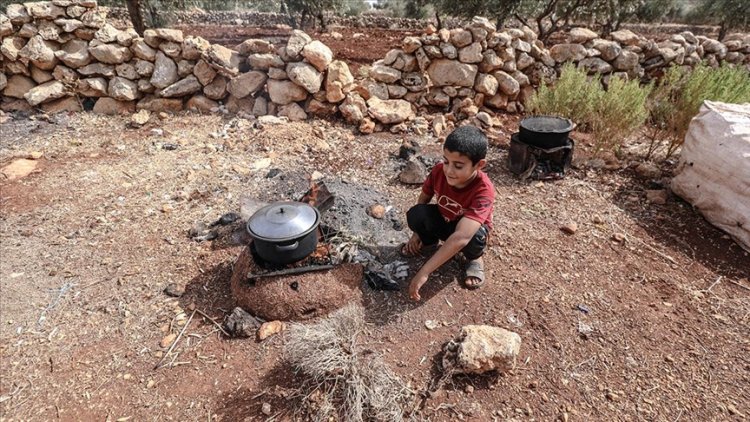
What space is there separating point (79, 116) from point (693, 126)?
7.25 metres

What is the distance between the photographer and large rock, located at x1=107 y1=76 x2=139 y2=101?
533 centimetres

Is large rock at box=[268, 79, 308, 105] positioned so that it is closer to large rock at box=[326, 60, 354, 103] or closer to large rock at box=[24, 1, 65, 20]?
large rock at box=[326, 60, 354, 103]

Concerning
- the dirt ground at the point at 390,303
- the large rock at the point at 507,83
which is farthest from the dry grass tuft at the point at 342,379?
the large rock at the point at 507,83

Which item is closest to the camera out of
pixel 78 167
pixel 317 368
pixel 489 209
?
pixel 317 368

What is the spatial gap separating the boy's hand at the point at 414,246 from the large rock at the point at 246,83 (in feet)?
11.9

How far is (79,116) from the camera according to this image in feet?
17.4

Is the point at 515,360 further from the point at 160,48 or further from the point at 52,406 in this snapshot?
the point at 160,48

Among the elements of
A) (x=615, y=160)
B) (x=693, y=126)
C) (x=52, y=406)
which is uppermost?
(x=693, y=126)

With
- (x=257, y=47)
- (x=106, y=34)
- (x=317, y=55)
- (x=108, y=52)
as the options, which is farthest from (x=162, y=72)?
(x=317, y=55)

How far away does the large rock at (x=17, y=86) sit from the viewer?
531 cm

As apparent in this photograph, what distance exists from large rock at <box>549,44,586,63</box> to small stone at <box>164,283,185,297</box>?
20.1ft

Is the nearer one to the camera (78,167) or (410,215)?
(410,215)

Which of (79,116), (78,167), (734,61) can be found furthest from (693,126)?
(79,116)

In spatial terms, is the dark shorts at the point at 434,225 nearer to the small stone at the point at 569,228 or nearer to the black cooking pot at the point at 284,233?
the black cooking pot at the point at 284,233
